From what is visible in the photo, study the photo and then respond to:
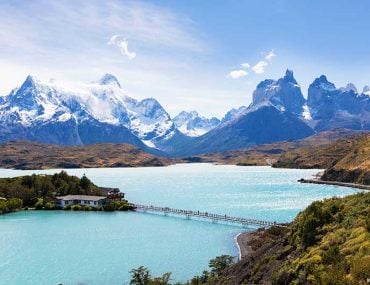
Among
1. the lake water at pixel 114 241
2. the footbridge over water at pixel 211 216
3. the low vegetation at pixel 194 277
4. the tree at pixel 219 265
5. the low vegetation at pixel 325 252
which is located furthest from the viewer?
the footbridge over water at pixel 211 216

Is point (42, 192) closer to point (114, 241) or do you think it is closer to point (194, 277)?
point (114, 241)

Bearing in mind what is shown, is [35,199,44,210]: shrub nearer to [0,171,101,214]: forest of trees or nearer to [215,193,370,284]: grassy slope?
[0,171,101,214]: forest of trees

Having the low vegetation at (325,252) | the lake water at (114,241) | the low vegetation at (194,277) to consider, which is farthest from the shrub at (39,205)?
the low vegetation at (325,252)

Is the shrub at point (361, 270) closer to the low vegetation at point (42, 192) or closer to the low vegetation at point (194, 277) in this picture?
the low vegetation at point (194, 277)

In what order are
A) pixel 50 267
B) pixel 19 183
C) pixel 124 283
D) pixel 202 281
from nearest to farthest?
pixel 202 281, pixel 124 283, pixel 50 267, pixel 19 183

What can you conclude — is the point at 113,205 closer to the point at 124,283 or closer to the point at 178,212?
the point at 178,212

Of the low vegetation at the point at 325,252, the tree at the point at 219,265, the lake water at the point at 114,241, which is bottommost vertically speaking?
the lake water at the point at 114,241

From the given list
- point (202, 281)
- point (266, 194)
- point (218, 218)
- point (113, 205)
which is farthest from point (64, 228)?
point (266, 194)

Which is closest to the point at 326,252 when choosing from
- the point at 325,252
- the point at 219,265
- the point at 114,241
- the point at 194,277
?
the point at 325,252

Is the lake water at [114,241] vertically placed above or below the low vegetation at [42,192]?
below

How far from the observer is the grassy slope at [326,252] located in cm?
2371

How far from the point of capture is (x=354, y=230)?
29.8 m

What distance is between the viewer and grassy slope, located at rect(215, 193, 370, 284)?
23.7 m

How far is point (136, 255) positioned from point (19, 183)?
3394 inches
